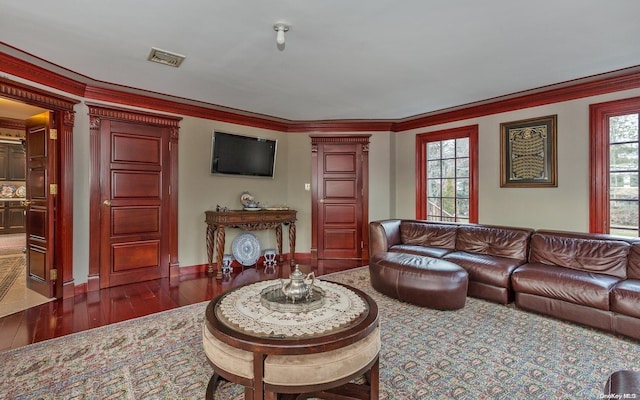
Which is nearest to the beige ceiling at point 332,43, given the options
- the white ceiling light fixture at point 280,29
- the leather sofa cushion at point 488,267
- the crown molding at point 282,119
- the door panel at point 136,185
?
the white ceiling light fixture at point 280,29

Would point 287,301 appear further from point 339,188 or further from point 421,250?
point 339,188

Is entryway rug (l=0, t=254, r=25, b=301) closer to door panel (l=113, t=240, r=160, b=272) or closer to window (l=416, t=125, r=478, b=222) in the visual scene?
door panel (l=113, t=240, r=160, b=272)

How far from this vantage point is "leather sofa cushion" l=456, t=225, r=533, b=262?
3592 mm

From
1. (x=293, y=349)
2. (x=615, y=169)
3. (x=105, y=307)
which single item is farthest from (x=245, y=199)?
(x=615, y=169)

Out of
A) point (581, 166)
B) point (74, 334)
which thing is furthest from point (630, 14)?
point (74, 334)

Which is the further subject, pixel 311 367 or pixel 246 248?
pixel 246 248

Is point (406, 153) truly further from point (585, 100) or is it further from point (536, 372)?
point (536, 372)

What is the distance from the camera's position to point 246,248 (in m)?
4.82

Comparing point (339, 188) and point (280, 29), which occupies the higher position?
point (280, 29)

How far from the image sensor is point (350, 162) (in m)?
5.50

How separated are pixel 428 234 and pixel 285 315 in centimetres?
311

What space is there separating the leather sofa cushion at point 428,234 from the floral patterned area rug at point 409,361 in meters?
1.40

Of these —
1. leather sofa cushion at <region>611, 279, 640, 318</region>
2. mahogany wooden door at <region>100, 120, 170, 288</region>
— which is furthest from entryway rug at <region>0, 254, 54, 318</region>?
leather sofa cushion at <region>611, 279, 640, 318</region>

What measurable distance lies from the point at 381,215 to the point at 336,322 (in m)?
4.00
